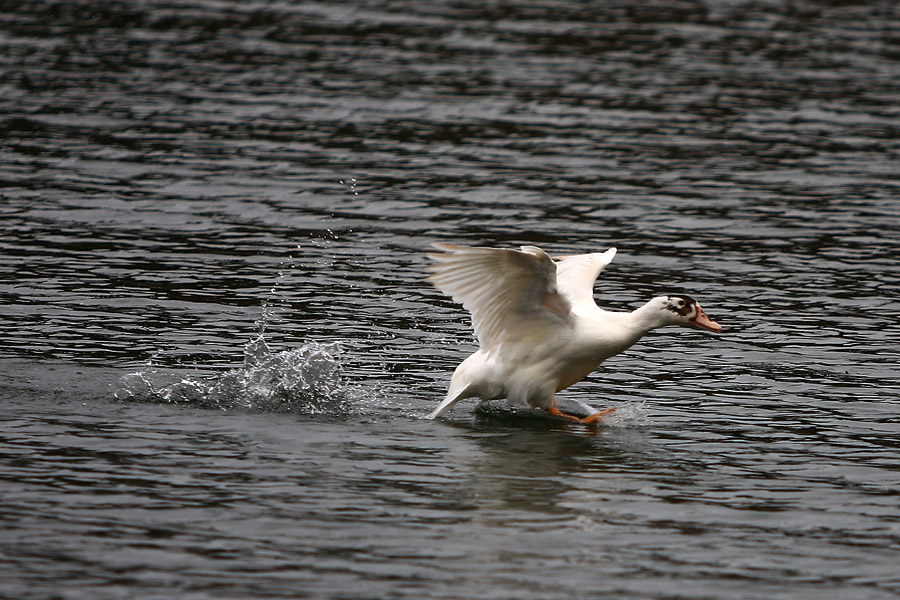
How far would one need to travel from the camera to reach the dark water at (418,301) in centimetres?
737

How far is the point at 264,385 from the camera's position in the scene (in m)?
10.3

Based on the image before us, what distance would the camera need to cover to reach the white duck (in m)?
9.54

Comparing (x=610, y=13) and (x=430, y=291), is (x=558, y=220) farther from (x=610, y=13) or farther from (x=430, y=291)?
(x=610, y=13)

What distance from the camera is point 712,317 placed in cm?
1244

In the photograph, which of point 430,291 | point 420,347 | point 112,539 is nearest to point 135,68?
point 430,291

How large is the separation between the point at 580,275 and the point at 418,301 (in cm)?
242

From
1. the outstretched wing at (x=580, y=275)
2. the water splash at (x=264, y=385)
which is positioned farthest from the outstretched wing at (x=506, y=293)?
the water splash at (x=264, y=385)

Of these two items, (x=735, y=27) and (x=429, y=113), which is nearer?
(x=429, y=113)

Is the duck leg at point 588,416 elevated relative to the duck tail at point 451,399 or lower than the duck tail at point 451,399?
lower

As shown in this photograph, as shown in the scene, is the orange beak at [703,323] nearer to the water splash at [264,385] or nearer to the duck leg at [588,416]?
the duck leg at [588,416]

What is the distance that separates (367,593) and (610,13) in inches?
854

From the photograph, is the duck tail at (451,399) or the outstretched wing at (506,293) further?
the duck tail at (451,399)

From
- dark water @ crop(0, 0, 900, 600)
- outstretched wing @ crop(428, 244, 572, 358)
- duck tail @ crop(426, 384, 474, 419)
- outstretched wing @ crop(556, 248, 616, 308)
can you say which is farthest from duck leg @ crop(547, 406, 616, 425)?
outstretched wing @ crop(556, 248, 616, 308)

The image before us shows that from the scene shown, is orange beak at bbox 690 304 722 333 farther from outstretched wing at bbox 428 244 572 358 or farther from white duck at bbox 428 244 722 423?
outstretched wing at bbox 428 244 572 358
